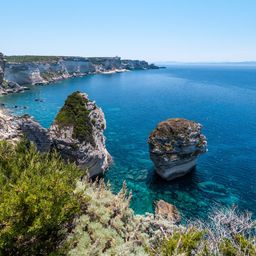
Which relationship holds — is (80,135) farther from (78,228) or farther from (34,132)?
(78,228)

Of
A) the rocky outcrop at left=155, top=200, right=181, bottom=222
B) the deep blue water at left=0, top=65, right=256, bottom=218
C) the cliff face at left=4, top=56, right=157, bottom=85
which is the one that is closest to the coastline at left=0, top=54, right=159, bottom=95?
the cliff face at left=4, top=56, right=157, bottom=85

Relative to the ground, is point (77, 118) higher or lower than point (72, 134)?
higher

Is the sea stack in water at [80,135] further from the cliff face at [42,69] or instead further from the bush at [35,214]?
the cliff face at [42,69]

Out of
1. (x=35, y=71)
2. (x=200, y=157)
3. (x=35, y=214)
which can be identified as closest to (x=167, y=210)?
(x=200, y=157)

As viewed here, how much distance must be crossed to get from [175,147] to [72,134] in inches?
568

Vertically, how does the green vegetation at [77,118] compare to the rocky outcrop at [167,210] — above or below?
above

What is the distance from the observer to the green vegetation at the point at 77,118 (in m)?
39.7

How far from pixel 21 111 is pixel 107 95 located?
42114 mm

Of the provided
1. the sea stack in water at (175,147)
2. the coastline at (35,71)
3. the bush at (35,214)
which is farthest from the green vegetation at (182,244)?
the coastline at (35,71)

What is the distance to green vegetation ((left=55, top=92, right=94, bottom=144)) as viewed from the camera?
130 feet

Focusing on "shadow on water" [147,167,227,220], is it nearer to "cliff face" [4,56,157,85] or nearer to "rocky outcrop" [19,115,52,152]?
"rocky outcrop" [19,115,52,152]

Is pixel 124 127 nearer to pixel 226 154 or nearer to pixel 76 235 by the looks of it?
pixel 226 154

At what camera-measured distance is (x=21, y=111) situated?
78438mm

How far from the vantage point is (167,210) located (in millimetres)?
31594
